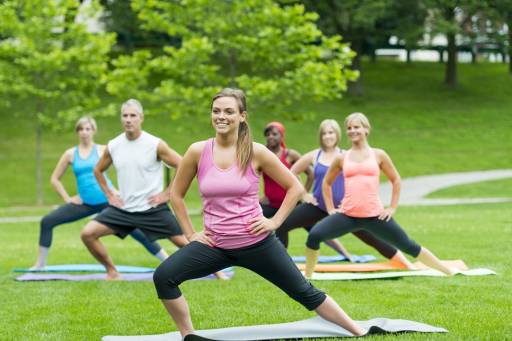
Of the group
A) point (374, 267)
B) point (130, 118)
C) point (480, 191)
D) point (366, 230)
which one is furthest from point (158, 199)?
point (480, 191)

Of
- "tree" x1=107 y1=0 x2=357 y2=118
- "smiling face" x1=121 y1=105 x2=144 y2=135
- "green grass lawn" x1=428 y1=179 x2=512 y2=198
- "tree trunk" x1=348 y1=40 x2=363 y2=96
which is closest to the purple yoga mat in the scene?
"smiling face" x1=121 y1=105 x2=144 y2=135

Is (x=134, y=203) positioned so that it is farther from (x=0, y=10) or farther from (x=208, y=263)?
(x=0, y=10)

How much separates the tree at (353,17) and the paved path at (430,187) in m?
14.6

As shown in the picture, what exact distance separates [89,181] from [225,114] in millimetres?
5297

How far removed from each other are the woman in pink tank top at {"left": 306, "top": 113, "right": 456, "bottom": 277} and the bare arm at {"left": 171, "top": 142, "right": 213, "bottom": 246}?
3.15 metres

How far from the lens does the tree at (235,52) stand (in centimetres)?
2225

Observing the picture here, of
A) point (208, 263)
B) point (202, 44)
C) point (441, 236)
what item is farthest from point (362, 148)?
point (202, 44)

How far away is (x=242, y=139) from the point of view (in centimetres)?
627

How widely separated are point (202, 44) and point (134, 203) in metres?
12.7

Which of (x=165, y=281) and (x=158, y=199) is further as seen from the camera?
(x=158, y=199)

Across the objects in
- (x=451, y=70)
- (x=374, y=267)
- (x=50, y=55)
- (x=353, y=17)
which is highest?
(x=353, y=17)

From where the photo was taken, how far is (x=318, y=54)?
22766mm

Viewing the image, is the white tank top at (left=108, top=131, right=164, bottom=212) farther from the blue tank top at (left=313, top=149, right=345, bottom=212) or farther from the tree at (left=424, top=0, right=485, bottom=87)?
the tree at (left=424, top=0, right=485, bottom=87)

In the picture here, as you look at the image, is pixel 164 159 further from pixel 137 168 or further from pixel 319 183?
pixel 319 183
